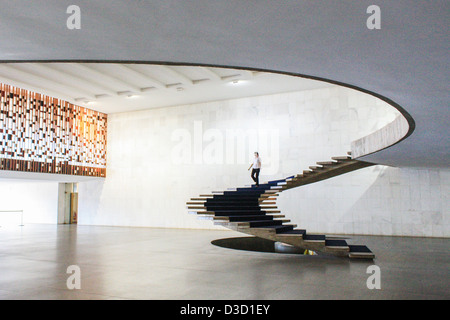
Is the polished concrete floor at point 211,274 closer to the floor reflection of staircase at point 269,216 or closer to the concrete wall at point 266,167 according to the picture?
the floor reflection of staircase at point 269,216

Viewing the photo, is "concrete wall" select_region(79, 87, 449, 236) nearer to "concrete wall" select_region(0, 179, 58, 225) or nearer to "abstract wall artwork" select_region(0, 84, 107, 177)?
"abstract wall artwork" select_region(0, 84, 107, 177)

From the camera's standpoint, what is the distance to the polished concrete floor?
16.0 feet

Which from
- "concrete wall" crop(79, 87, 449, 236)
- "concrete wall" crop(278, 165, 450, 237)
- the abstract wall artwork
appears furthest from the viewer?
the abstract wall artwork

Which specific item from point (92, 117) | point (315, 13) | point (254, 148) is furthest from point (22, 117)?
point (315, 13)

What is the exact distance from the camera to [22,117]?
592 inches

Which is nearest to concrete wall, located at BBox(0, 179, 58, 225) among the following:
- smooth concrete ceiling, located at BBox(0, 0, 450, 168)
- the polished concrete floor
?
the polished concrete floor

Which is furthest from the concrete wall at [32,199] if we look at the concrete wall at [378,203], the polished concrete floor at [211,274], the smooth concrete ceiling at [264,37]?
the smooth concrete ceiling at [264,37]

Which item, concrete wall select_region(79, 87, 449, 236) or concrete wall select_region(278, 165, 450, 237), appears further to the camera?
concrete wall select_region(79, 87, 449, 236)

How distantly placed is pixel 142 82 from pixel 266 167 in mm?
6112

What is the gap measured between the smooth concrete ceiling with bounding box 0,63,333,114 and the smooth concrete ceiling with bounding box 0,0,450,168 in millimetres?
→ 8377

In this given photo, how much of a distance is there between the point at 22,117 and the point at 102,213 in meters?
6.27

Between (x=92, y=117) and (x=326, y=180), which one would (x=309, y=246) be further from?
(x=92, y=117)

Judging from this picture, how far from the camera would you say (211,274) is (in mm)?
6176

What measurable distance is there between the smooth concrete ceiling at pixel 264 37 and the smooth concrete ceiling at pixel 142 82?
8.38 meters
